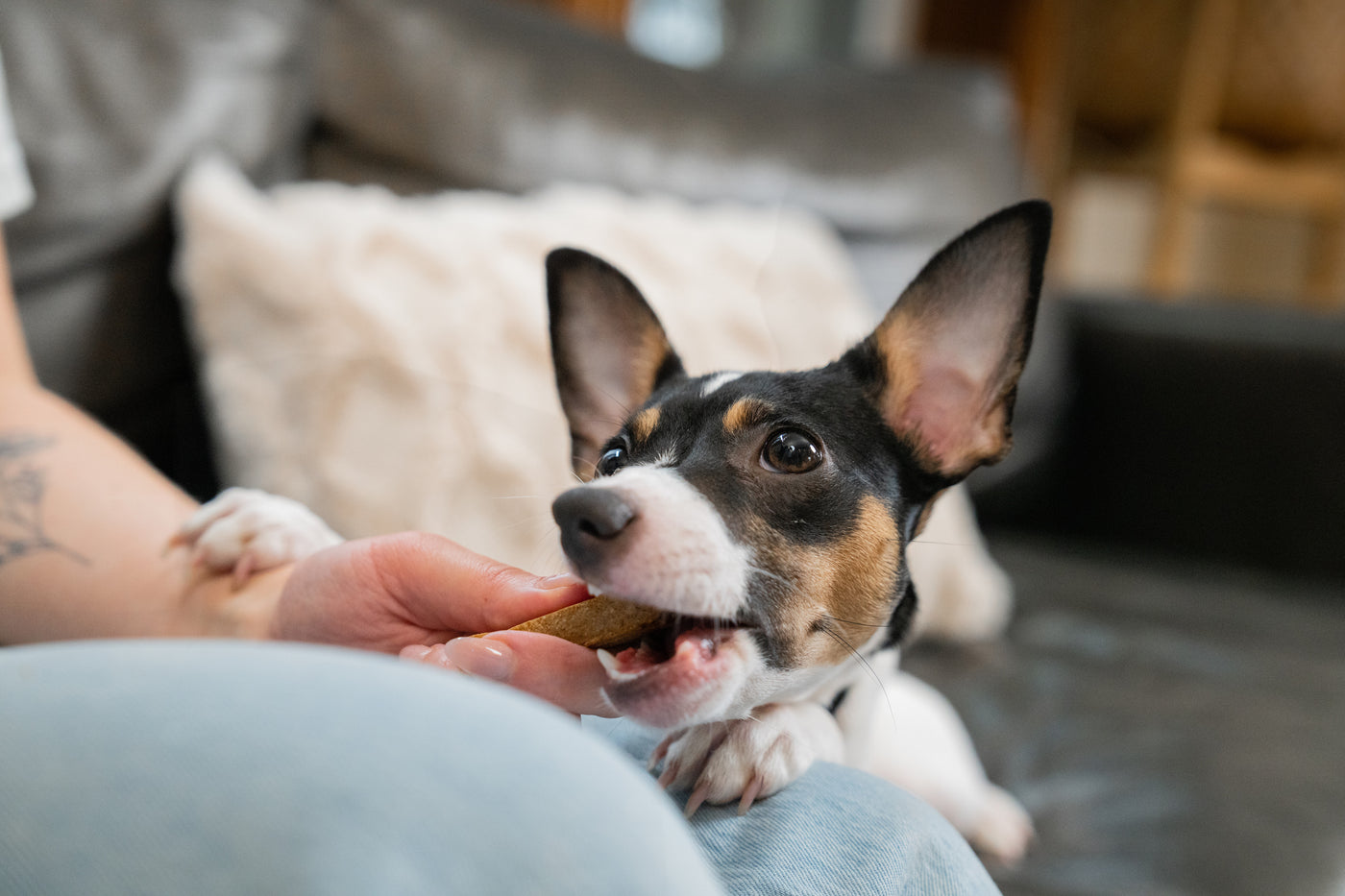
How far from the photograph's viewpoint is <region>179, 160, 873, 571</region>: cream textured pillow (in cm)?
113

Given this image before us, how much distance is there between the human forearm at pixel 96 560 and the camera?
0.68 m

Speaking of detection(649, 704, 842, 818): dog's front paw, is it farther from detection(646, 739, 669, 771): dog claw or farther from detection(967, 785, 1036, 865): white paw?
detection(967, 785, 1036, 865): white paw

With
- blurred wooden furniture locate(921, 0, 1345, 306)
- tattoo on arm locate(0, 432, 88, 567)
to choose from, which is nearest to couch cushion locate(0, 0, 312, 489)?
tattoo on arm locate(0, 432, 88, 567)

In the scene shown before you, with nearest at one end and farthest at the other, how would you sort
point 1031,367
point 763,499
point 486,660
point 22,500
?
point 486,660
point 763,499
point 22,500
point 1031,367

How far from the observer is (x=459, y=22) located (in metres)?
1.67

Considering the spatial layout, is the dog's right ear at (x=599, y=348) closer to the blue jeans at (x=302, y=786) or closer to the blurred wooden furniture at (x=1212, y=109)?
the blue jeans at (x=302, y=786)

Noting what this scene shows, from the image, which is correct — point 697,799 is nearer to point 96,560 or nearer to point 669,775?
point 669,775

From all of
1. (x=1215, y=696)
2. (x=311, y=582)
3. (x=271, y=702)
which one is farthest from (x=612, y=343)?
(x=1215, y=696)

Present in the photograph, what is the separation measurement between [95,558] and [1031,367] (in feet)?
5.53

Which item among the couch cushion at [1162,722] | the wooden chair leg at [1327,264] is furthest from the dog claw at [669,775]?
the wooden chair leg at [1327,264]

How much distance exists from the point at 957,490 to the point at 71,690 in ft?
4.44

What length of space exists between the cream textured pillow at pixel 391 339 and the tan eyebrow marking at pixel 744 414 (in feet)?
1.10

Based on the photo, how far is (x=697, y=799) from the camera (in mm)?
581

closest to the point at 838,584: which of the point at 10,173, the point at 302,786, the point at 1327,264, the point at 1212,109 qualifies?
the point at 302,786
